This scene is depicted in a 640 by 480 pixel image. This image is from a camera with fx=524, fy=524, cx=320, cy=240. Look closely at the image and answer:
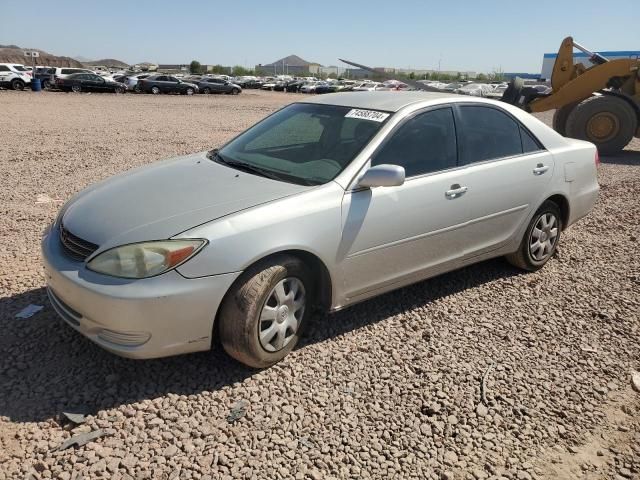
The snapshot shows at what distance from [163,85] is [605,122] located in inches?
1196

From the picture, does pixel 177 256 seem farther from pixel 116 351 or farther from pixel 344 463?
pixel 344 463

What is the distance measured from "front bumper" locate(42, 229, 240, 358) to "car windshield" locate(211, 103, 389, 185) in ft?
3.30

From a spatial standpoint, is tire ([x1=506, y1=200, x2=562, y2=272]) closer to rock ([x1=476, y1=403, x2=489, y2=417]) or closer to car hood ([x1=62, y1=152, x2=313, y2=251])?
rock ([x1=476, y1=403, x2=489, y2=417])

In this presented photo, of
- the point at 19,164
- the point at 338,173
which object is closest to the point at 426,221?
the point at 338,173

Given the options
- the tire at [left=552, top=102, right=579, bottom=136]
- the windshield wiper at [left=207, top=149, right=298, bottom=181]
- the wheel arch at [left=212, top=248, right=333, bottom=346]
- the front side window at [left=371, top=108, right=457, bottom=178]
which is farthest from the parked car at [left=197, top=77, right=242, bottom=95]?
the wheel arch at [left=212, top=248, right=333, bottom=346]

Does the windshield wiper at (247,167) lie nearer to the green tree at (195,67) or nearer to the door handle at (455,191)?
the door handle at (455,191)

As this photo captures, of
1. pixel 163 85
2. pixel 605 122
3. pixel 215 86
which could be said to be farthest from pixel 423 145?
pixel 215 86

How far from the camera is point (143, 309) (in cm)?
265

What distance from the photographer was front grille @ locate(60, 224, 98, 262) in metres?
2.89

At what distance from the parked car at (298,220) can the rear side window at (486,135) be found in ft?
0.04

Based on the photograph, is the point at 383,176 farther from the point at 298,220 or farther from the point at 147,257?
the point at 147,257

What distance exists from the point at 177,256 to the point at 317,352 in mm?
1183

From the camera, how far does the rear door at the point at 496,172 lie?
4.00m

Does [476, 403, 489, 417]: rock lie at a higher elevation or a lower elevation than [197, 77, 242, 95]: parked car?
lower
